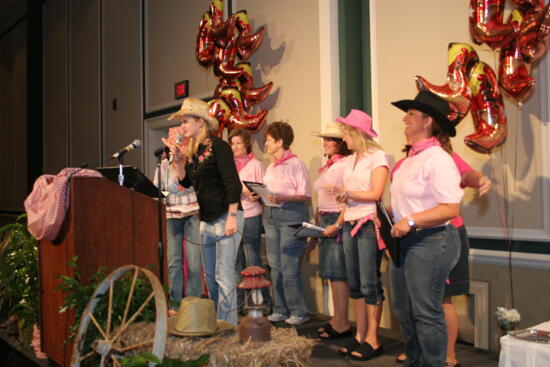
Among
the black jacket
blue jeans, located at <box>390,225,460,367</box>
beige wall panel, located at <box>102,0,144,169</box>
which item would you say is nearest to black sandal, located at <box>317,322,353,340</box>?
the black jacket

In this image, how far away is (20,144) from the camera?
12148mm

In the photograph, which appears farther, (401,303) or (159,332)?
(401,303)

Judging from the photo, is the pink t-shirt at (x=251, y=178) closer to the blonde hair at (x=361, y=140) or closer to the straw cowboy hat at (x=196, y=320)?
the blonde hair at (x=361, y=140)

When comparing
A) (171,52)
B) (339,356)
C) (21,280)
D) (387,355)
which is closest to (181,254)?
(21,280)

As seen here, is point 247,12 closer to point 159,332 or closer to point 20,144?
point 159,332

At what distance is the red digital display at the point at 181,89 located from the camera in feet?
22.1

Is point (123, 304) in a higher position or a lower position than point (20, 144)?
lower

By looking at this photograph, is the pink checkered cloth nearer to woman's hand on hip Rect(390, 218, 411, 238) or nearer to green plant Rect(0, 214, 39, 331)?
green plant Rect(0, 214, 39, 331)

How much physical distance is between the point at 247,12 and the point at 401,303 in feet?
13.0

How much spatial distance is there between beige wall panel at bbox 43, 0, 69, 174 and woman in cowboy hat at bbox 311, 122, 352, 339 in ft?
24.2

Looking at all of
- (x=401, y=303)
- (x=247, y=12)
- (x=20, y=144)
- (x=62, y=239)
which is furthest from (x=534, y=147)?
(x=20, y=144)

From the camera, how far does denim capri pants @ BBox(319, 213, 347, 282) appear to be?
3.85 m

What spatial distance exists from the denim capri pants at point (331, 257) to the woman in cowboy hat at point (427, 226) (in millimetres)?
1108

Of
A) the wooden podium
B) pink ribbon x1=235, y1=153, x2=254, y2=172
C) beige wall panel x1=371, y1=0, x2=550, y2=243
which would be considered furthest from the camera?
pink ribbon x1=235, y1=153, x2=254, y2=172
